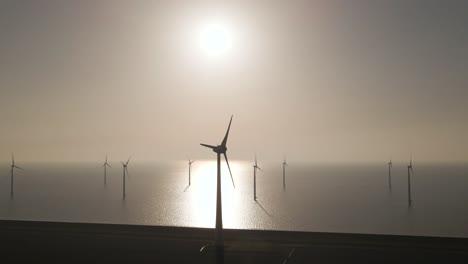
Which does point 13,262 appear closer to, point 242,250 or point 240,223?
point 242,250

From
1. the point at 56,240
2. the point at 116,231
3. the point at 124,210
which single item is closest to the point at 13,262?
the point at 56,240

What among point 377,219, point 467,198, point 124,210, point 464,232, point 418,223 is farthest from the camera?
point 467,198

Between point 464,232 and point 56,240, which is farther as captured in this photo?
point 464,232

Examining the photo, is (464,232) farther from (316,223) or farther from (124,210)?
(124,210)

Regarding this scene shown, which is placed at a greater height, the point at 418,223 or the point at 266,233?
the point at 266,233

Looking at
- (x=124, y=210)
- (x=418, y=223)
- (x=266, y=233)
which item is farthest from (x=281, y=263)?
(x=124, y=210)

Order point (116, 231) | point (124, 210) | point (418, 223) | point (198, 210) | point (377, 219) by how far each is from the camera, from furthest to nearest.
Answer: point (198, 210), point (124, 210), point (377, 219), point (418, 223), point (116, 231)
